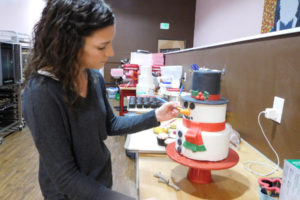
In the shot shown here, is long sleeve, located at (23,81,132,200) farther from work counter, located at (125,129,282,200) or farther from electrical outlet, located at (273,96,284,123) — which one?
electrical outlet, located at (273,96,284,123)

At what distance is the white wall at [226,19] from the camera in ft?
10.5

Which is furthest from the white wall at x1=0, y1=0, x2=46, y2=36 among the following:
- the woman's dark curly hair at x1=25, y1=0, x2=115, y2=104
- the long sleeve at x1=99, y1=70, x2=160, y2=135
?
the woman's dark curly hair at x1=25, y1=0, x2=115, y2=104

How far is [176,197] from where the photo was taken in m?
0.73

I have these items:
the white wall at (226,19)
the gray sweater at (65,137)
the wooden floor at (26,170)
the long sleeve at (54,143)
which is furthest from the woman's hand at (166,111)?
the white wall at (226,19)

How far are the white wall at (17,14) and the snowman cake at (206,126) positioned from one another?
5.21 meters

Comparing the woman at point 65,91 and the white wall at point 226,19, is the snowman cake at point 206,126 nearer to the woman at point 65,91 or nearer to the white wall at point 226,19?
the woman at point 65,91

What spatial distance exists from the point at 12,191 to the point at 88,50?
1.84 meters

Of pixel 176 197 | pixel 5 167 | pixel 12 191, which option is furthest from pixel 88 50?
pixel 5 167

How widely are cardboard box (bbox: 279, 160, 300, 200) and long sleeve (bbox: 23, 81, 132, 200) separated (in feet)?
1.48

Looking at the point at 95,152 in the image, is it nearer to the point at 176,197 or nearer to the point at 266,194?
the point at 176,197

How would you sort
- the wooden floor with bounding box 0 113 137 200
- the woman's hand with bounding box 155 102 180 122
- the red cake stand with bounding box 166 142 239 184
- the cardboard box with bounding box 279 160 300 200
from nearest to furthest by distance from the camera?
the cardboard box with bounding box 279 160 300 200
the red cake stand with bounding box 166 142 239 184
the woman's hand with bounding box 155 102 180 122
the wooden floor with bounding box 0 113 137 200

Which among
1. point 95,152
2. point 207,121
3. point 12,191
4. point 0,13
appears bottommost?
point 12,191

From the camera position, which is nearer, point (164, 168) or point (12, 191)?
point (164, 168)

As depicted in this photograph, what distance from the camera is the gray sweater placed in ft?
1.94
